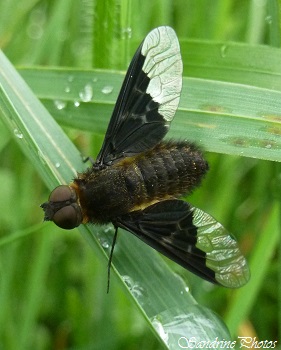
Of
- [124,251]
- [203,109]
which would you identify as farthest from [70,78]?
[124,251]

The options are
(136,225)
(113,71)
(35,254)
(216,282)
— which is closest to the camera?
(216,282)

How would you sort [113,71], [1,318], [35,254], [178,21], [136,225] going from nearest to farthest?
[136,225] < [113,71] < [1,318] < [35,254] < [178,21]

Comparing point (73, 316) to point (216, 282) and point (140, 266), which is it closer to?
point (140, 266)

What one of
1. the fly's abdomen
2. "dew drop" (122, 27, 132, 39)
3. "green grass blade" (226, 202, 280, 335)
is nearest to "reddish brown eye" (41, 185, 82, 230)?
the fly's abdomen

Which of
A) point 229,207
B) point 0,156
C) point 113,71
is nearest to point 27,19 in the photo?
point 0,156

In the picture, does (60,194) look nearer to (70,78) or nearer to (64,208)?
(64,208)

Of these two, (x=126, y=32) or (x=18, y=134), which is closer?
(x=18, y=134)

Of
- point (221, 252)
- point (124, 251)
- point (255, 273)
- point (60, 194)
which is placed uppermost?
point (60, 194)

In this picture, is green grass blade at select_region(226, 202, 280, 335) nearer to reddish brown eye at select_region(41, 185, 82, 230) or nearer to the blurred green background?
the blurred green background
